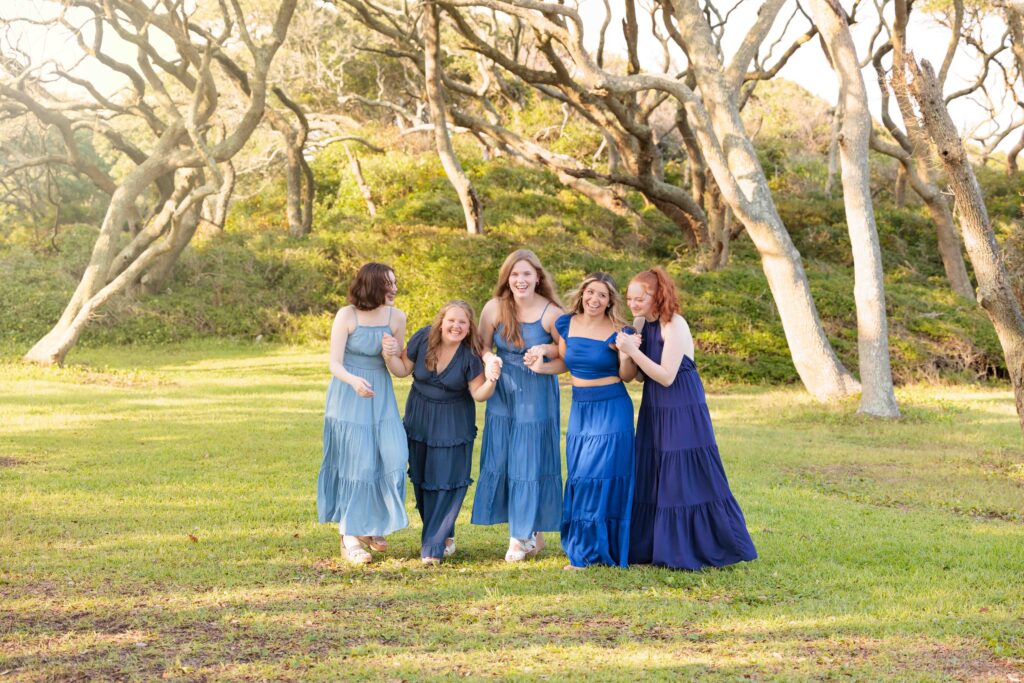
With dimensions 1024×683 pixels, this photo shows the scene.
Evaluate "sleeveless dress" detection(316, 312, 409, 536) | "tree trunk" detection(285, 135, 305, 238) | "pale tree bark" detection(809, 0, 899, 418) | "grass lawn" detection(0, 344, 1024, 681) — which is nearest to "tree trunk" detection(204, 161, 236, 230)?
"tree trunk" detection(285, 135, 305, 238)

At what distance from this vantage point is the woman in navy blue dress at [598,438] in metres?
6.43

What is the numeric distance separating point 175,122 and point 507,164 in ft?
36.7

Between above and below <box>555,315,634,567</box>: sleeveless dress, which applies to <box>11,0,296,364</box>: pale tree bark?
above

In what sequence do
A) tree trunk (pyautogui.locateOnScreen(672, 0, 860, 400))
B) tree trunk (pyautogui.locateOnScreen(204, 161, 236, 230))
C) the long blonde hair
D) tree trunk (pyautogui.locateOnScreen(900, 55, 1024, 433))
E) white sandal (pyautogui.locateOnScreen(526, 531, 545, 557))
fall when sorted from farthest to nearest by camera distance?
tree trunk (pyautogui.locateOnScreen(204, 161, 236, 230))
tree trunk (pyautogui.locateOnScreen(672, 0, 860, 400))
tree trunk (pyautogui.locateOnScreen(900, 55, 1024, 433))
white sandal (pyautogui.locateOnScreen(526, 531, 545, 557))
the long blonde hair

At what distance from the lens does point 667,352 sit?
6.40 meters

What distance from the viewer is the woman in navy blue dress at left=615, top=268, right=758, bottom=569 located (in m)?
6.39

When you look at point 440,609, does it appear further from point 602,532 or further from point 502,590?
point 602,532

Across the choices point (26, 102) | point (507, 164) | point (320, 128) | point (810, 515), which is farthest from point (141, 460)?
point (320, 128)

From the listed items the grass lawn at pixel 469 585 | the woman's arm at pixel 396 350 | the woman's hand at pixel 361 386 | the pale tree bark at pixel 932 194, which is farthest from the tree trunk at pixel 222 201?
the pale tree bark at pixel 932 194

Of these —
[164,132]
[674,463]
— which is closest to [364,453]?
[674,463]

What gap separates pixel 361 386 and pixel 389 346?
32cm

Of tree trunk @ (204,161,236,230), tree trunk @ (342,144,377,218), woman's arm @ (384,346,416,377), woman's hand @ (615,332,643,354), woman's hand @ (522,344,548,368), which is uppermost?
tree trunk @ (342,144,377,218)

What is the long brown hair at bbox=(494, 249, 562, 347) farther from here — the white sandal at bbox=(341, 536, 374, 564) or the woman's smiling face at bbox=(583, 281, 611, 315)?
the white sandal at bbox=(341, 536, 374, 564)

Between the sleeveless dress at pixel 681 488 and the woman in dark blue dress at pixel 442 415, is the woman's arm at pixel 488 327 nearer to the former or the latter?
the woman in dark blue dress at pixel 442 415
